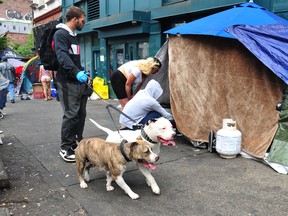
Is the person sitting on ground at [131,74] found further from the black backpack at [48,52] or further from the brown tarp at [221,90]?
the black backpack at [48,52]

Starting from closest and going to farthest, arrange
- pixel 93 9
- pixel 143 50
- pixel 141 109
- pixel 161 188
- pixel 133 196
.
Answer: pixel 133 196 < pixel 161 188 < pixel 141 109 < pixel 143 50 < pixel 93 9

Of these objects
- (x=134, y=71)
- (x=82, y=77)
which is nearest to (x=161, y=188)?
(x=82, y=77)

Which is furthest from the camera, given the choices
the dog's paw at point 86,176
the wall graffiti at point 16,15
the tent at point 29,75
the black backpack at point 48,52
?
the wall graffiti at point 16,15

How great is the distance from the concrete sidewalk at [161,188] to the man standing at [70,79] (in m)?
0.44

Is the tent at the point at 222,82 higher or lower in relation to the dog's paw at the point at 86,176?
higher

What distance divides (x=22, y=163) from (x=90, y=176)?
1.23m

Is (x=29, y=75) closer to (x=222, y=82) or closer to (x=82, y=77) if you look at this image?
(x=82, y=77)

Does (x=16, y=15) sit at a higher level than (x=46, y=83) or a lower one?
higher

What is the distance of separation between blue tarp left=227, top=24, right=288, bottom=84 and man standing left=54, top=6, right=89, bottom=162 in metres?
2.31

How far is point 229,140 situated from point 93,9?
1052 cm

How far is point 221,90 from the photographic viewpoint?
4.90 m

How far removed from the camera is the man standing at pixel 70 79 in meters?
4.05

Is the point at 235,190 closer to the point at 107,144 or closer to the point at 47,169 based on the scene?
the point at 107,144

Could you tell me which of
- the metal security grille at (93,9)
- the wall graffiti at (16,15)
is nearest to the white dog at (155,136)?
the metal security grille at (93,9)
